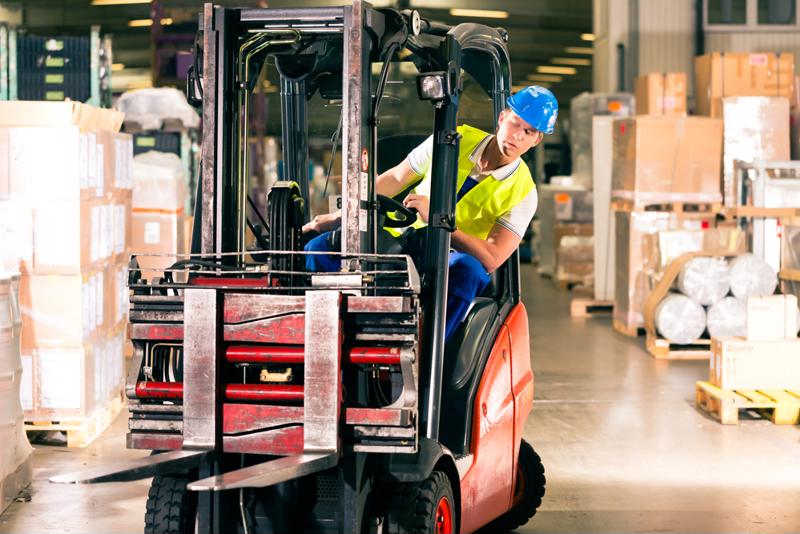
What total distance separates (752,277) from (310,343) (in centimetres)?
727

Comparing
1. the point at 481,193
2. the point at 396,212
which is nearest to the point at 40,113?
the point at 396,212

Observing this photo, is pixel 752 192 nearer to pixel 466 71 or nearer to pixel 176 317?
pixel 466 71

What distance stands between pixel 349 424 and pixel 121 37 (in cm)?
2567

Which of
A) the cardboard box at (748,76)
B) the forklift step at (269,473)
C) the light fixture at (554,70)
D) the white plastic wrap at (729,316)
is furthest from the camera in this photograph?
the light fixture at (554,70)

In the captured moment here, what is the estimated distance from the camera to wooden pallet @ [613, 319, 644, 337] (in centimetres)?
1193

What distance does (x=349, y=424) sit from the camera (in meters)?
3.69

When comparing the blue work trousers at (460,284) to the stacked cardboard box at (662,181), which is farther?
the stacked cardboard box at (662,181)

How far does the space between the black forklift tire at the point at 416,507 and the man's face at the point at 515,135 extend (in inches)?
48.8

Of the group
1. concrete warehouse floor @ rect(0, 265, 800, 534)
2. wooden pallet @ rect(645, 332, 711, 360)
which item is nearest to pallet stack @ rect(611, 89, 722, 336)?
wooden pallet @ rect(645, 332, 711, 360)

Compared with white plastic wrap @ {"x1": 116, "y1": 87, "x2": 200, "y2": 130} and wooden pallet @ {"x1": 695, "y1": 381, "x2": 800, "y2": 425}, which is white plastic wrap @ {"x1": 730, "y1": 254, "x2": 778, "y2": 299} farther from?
white plastic wrap @ {"x1": 116, "y1": 87, "x2": 200, "y2": 130}

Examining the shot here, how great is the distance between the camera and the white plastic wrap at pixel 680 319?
411 inches

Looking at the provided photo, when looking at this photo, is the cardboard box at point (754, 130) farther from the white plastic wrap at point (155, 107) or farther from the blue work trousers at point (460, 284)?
the blue work trousers at point (460, 284)

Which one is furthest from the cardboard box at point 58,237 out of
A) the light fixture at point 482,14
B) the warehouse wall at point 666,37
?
the light fixture at point 482,14

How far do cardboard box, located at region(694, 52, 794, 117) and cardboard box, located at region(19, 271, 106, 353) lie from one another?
6.92 metres
